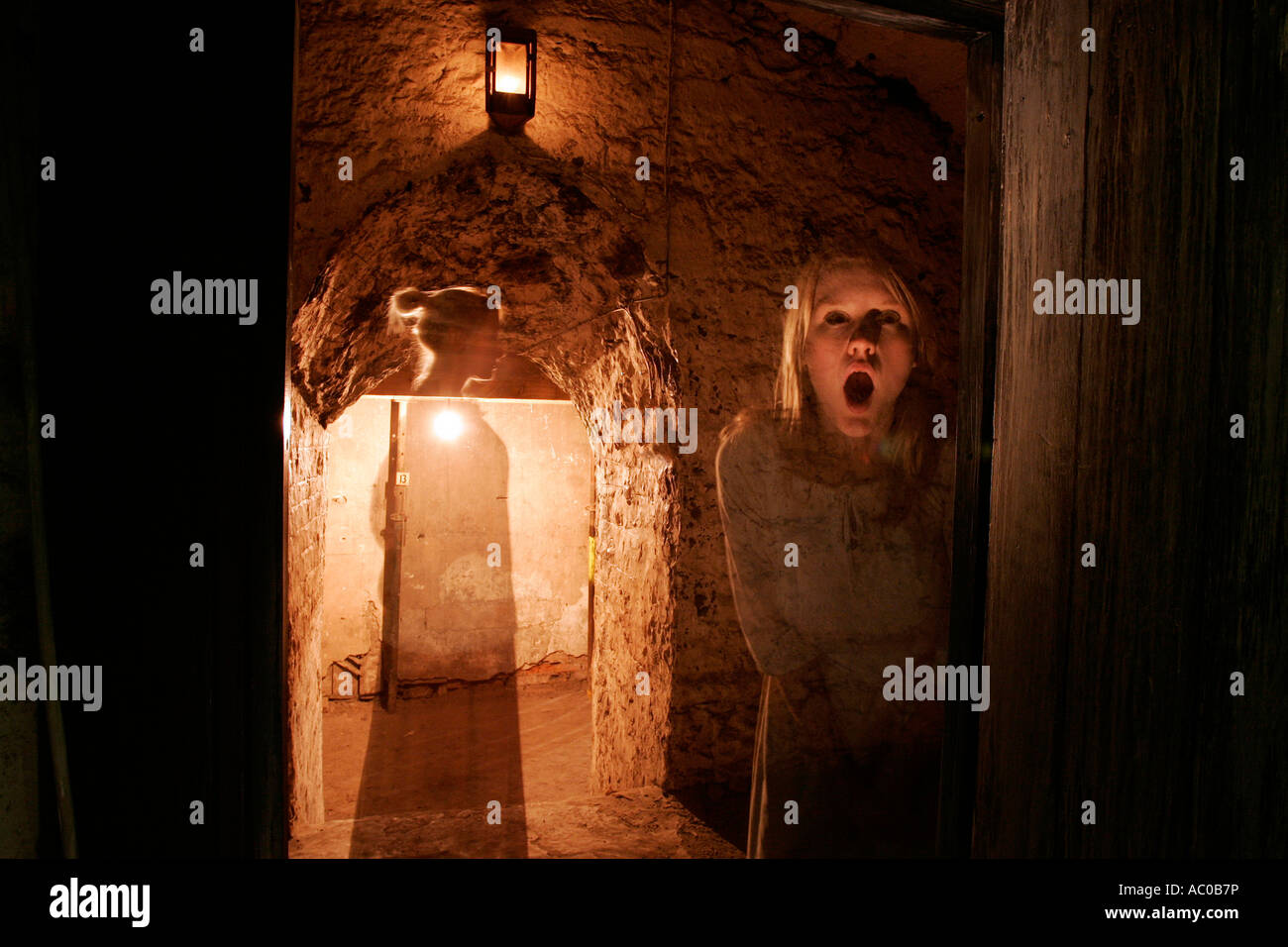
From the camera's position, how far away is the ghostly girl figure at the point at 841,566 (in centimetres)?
218

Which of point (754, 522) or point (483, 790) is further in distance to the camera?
point (483, 790)

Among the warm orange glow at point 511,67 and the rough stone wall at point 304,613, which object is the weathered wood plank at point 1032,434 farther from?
the rough stone wall at point 304,613

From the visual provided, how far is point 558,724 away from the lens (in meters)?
6.60

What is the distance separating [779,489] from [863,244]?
1.64 m

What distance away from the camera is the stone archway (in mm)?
2941

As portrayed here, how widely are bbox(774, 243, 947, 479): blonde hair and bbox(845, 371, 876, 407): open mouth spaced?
0.13 m

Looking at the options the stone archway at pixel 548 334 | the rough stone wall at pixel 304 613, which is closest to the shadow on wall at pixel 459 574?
the rough stone wall at pixel 304 613

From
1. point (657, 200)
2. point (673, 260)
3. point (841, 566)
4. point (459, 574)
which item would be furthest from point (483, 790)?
point (657, 200)

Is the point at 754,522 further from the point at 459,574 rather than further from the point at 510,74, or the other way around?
the point at 459,574

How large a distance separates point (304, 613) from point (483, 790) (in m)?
2.38

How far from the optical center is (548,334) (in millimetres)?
4496

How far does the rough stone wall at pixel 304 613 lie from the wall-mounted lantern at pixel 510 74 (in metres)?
1.49

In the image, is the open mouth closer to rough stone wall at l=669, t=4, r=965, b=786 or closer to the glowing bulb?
rough stone wall at l=669, t=4, r=965, b=786
